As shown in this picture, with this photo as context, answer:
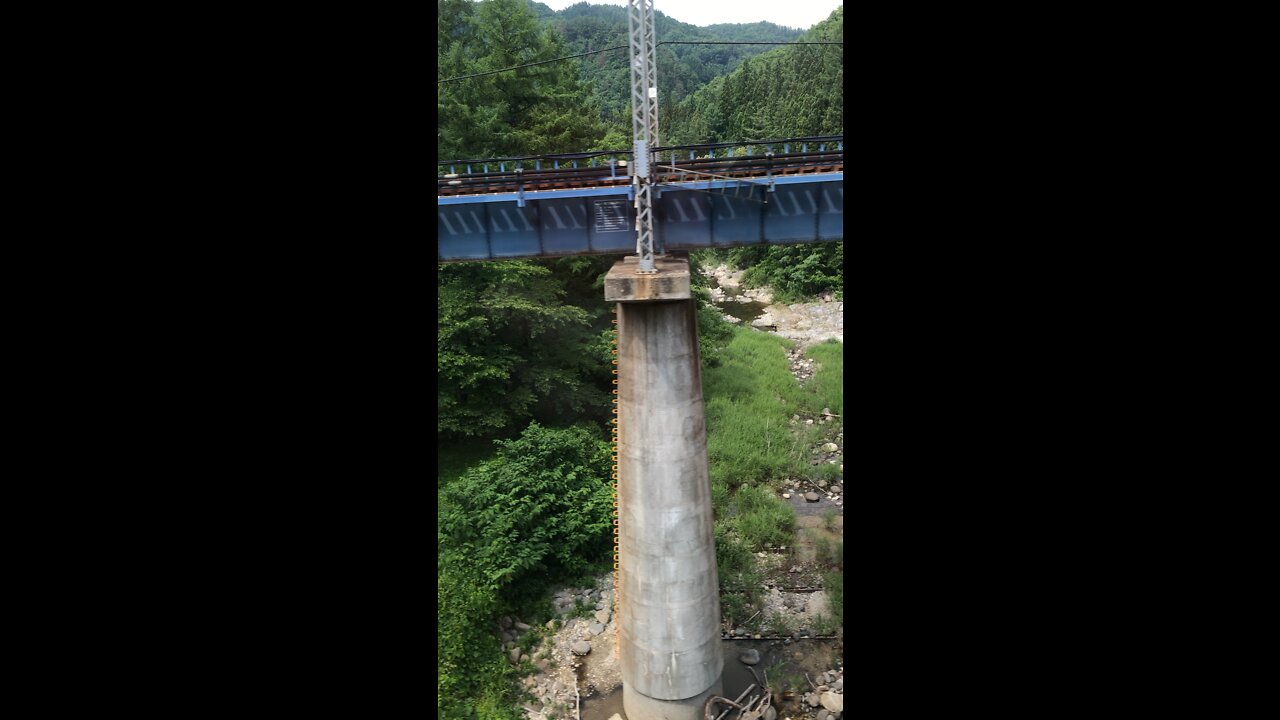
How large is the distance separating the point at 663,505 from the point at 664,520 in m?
0.26

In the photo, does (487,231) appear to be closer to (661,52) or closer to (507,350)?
(507,350)

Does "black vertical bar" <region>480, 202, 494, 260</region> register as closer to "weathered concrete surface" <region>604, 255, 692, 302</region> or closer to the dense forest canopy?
"weathered concrete surface" <region>604, 255, 692, 302</region>

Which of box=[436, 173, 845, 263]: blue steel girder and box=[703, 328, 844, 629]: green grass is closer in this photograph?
box=[436, 173, 845, 263]: blue steel girder

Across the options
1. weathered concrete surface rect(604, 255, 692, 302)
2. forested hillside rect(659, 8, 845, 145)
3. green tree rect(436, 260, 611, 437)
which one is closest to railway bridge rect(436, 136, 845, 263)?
weathered concrete surface rect(604, 255, 692, 302)

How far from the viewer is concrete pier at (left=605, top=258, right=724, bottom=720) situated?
1088cm

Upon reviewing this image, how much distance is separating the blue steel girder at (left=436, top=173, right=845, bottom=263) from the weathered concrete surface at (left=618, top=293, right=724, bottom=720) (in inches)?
95.5

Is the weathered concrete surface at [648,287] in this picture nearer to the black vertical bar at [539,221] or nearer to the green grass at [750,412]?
the black vertical bar at [539,221]

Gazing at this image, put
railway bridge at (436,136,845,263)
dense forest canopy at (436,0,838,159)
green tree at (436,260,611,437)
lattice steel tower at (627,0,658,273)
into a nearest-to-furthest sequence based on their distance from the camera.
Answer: lattice steel tower at (627,0,658,273), railway bridge at (436,136,845,263), green tree at (436,260,611,437), dense forest canopy at (436,0,838,159)

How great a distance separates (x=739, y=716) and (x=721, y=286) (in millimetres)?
35121

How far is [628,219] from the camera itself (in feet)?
41.5

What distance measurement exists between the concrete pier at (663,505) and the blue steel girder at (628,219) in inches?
42.6

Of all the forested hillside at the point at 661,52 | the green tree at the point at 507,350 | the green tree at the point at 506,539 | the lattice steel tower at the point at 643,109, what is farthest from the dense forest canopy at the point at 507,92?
the forested hillside at the point at 661,52

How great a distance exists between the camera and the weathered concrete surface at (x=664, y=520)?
10.9 m

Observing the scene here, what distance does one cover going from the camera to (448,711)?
1244 cm
